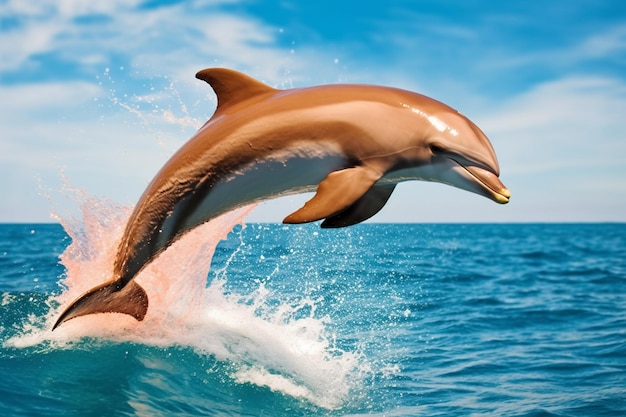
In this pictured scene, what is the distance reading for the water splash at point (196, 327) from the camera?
26.8ft

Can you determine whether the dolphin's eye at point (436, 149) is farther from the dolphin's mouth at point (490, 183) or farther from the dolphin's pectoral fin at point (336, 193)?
the dolphin's pectoral fin at point (336, 193)

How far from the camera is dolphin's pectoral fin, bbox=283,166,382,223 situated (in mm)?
4242

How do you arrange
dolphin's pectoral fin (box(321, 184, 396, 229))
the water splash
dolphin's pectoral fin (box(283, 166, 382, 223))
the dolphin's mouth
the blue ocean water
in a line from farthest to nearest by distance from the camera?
the water splash → the blue ocean water → dolphin's pectoral fin (box(321, 184, 396, 229)) → the dolphin's mouth → dolphin's pectoral fin (box(283, 166, 382, 223))

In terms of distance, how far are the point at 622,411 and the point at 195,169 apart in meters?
6.61

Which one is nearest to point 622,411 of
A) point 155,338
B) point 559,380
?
point 559,380

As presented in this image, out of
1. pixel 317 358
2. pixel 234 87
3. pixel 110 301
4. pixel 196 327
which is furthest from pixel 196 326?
pixel 234 87

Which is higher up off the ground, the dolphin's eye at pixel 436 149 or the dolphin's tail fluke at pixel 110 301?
the dolphin's eye at pixel 436 149

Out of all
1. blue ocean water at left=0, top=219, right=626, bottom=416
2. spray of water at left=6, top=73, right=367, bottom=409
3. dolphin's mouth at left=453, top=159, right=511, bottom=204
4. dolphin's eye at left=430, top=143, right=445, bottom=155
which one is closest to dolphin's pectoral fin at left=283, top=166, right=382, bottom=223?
dolphin's eye at left=430, top=143, right=445, bottom=155

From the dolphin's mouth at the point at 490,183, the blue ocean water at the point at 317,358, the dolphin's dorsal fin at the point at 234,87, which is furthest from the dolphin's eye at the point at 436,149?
the blue ocean water at the point at 317,358

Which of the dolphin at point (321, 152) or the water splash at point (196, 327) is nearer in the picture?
the dolphin at point (321, 152)

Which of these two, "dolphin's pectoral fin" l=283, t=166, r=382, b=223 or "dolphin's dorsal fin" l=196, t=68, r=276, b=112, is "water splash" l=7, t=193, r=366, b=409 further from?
"dolphin's pectoral fin" l=283, t=166, r=382, b=223

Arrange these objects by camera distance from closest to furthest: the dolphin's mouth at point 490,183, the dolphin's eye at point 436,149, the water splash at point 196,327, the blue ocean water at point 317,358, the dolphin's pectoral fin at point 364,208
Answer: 1. the dolphin's mouth at point 490,183
2. the dolphin's eye at point 436,149
3. the dolphin's pectoral fin at point 364,208
4. the blue ocean water at point 317,358
5. the water splash at point 196,327

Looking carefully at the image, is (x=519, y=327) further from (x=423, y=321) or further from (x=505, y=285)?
(x=505, y=285)

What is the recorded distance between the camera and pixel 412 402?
27.3ft
